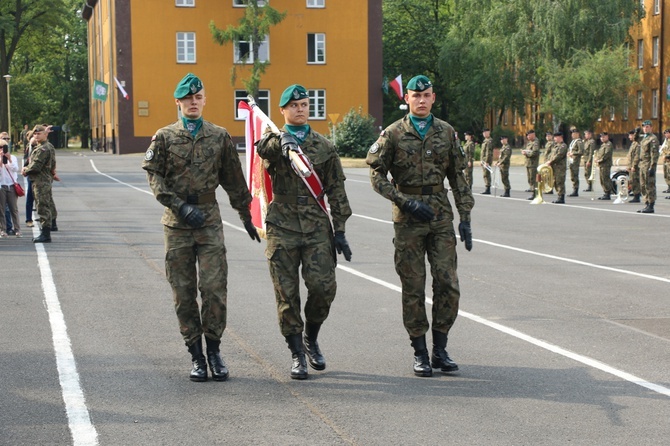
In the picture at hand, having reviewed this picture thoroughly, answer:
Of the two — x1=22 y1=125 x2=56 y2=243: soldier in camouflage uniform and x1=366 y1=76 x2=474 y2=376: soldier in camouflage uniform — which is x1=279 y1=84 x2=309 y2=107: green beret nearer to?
x1=366 y1=76 x2=474 y2=376: soldier in camouflage uniform

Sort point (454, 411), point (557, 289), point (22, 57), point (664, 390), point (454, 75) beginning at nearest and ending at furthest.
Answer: point (454, 411)
point (664, 390)
point (557, 289)
point (454, 75)
point (22, 57)

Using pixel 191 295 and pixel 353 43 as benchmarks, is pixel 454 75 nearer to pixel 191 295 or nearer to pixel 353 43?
pixel 353 43

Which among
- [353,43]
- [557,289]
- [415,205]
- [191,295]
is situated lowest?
[557,289]

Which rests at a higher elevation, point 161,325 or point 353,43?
point 353,43

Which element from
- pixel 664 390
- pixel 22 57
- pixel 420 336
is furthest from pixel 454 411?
pixel 22 57

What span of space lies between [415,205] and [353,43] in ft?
198

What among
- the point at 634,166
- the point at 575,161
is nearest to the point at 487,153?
the point at 575,161

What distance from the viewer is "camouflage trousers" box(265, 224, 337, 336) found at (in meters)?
6.77

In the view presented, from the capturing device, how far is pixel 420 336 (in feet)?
22.7

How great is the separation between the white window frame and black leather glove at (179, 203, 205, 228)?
59.1m

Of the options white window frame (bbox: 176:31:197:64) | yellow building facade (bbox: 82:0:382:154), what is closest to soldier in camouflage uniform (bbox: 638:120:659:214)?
yellow building facade (bbox: 82:0:382:154)

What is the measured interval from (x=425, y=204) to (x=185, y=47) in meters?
59.3

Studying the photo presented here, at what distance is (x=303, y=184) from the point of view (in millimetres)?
6785

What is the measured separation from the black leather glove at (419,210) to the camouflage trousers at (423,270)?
124mm
